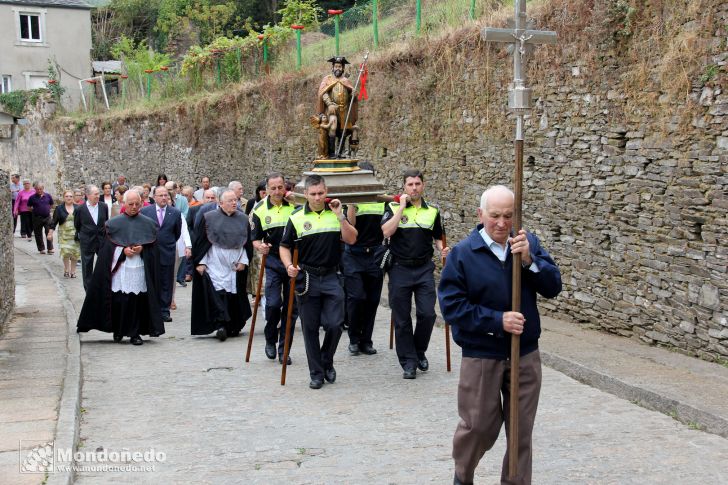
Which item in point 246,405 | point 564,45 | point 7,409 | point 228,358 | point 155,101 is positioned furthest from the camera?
point 155,101

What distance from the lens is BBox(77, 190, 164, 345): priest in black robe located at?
460 inches

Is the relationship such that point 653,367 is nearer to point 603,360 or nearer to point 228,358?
point 603,360

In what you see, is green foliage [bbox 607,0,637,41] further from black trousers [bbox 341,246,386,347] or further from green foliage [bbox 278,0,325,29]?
green foliage [bbox 278,0,325,29]

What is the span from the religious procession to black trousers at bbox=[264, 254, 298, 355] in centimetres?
3

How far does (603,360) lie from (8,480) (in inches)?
231

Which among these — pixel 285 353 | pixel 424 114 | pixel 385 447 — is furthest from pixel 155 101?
pixel 385 447

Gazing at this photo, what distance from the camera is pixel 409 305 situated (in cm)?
943

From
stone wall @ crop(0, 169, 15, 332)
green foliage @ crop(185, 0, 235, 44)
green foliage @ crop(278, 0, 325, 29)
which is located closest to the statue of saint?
stone wall @ crop(0, 169, 15, 332)

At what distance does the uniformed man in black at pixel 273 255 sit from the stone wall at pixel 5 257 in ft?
12.5

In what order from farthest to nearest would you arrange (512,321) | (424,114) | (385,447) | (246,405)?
(424,114) → (246,405) → (385,447) → (512,321)

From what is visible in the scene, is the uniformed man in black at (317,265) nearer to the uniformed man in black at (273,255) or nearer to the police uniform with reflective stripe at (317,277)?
the police uniform with reflective stripe at (317,277)

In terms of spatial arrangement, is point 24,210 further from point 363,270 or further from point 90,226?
point 363,270

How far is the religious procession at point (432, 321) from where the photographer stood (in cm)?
542

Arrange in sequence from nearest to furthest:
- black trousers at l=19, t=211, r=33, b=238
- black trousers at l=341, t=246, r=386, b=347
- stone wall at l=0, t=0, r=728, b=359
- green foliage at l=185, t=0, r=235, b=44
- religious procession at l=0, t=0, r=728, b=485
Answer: religious procession at l=0, t=0, r=728, b=485, stone wall at l=0, t=0, r=728, b=359, black trousers at l=341, t=246, r=386, b=347, black trousers at l=19, t=211, r=33, b=238, green foliage at l=185, t=0, r=235, b=44
